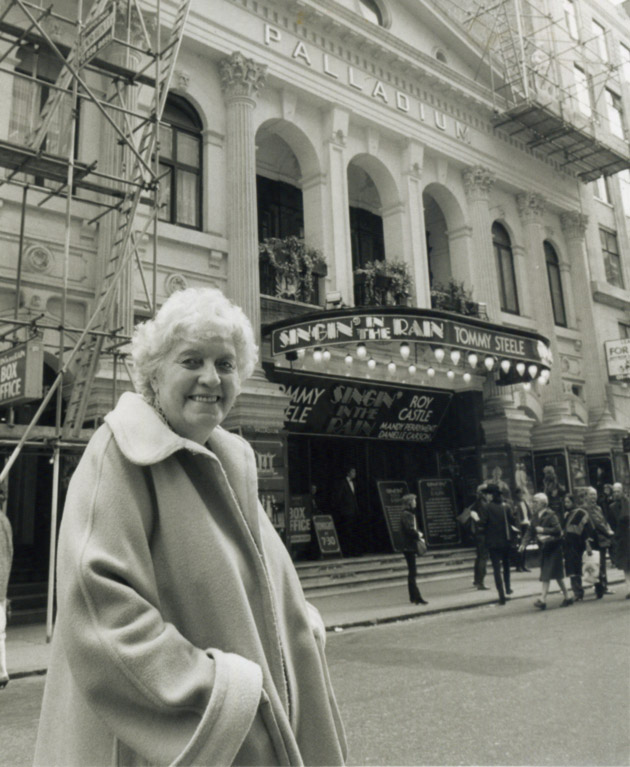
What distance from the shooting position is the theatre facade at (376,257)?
14250 mm

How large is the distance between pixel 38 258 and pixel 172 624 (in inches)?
458

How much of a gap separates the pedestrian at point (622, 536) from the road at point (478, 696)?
2.44m

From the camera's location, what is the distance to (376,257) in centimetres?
1942

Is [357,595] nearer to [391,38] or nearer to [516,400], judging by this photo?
[516,400]

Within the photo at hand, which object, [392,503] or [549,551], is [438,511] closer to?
[392,503]

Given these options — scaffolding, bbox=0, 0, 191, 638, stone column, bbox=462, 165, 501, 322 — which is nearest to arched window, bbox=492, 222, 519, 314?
stone column, bbox=462, 165, 501, 322

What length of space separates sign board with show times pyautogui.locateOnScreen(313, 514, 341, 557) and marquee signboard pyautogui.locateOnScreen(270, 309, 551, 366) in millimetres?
4427

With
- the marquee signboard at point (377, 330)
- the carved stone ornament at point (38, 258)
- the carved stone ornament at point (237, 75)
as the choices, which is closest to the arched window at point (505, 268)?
the marquee signboard at point (377, 330)

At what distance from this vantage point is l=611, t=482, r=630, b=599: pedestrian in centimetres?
1165

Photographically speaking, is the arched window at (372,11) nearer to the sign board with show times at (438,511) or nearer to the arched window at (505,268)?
the arched window at (505,268)

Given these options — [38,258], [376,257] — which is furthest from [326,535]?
[38,258]

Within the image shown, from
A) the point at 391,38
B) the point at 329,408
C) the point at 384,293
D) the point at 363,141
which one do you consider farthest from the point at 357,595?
the point at 391,38

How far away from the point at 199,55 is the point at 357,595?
1182 centimetres

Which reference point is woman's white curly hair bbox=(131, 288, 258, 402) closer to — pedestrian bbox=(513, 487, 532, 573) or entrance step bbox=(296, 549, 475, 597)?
entrance step bbox=(296, 549, 475, 597)
